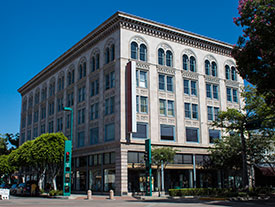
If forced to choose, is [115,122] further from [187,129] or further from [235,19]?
[235,19]

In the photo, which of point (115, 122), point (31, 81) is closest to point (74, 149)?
point (115, 122)

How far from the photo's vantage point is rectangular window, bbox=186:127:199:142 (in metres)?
44.2

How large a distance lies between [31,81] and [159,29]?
3389cm

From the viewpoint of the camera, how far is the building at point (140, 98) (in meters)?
39.6

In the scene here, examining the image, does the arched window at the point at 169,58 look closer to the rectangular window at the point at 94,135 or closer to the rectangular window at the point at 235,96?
the rectangular window at the point at 235,96

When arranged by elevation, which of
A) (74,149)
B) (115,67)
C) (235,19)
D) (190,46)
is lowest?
(74,149)

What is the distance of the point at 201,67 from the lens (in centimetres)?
4772

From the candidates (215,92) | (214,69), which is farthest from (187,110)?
(214,69)

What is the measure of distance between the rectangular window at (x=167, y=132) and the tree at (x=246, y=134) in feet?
17.4

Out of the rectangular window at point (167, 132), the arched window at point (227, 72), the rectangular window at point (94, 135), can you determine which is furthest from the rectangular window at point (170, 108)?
the arched window at point (227, 72)

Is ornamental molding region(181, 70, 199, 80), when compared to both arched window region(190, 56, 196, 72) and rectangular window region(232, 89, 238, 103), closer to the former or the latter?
arched window region(190, 56, 196, 72)

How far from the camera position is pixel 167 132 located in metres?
42.5

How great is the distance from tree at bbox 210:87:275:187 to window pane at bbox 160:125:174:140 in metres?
5.36

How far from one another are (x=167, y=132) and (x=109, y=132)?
7332mm
